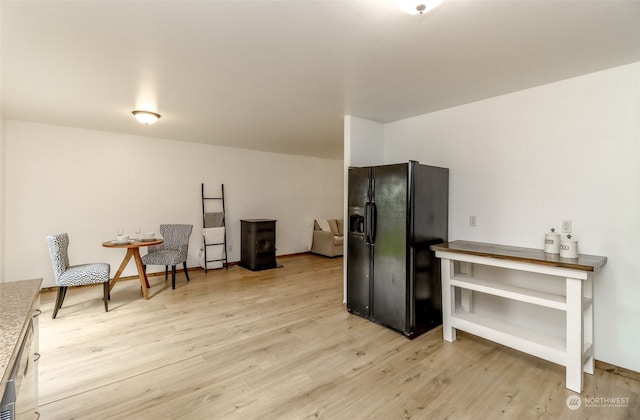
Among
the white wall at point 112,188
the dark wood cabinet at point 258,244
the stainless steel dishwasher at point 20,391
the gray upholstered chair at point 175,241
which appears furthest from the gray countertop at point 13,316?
the dark wood cabinet at point 258,244

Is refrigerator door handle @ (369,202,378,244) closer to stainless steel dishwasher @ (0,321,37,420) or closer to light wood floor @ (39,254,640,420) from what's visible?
light wood floor @ (39,254,640,420)

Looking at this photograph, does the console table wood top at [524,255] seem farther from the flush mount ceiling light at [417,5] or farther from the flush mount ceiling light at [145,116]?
the flush mount ceiling light at [145,116]

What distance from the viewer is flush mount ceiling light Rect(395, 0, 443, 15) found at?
1.45m

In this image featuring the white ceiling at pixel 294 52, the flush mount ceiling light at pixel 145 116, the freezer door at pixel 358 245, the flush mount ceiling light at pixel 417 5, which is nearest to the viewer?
the flush mount ceiling light at pixel 417 5

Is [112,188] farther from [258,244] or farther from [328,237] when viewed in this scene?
[328,237]

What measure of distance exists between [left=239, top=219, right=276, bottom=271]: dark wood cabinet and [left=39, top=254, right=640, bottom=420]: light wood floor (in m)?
1.94

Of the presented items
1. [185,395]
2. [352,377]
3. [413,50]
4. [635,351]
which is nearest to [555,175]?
[635,351]

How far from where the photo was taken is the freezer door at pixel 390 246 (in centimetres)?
288

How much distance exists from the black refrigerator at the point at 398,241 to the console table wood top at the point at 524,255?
10.6 inches

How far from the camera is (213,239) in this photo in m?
5.49

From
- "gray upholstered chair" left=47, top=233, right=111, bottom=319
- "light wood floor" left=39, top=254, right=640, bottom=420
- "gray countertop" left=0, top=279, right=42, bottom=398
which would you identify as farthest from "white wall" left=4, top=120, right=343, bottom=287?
"gray countertop" left=0, top=279, right=42, bottom=398

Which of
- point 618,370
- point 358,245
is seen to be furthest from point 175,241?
point 618,370

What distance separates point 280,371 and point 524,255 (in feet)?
7.11

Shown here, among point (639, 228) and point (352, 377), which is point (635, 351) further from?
point (352, 377)
